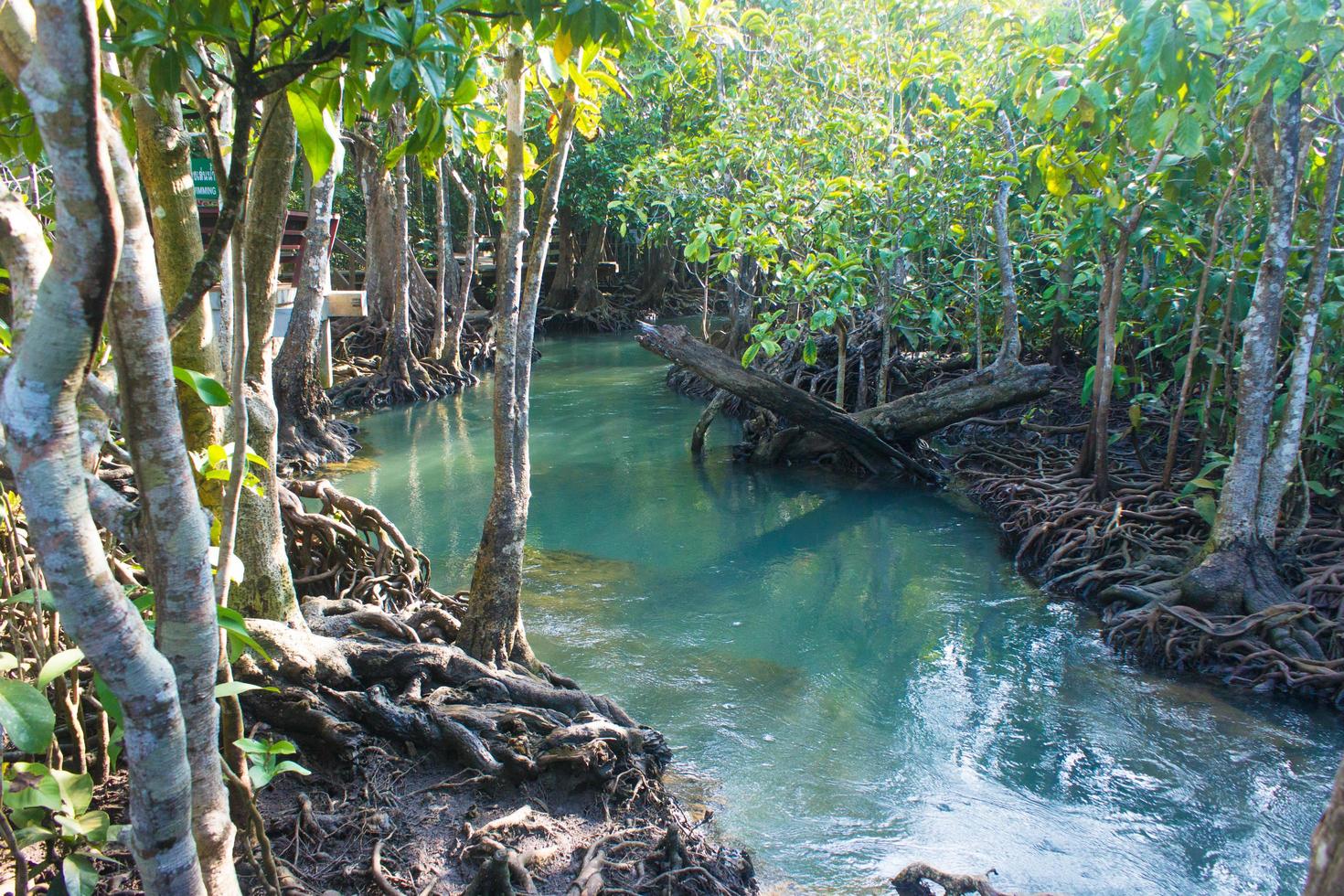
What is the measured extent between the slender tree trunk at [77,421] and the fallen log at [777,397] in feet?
27.5

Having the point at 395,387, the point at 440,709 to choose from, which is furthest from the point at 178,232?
the point at 395,387

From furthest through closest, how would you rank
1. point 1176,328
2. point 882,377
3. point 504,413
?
point 882,377 → point 1176,328 → point 504,413

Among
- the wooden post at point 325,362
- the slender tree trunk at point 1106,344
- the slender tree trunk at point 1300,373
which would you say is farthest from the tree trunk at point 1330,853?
the wooden post at point 325,362

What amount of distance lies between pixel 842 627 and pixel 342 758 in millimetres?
3805

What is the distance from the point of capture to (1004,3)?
8516 mm

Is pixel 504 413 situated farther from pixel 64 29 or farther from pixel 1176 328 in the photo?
pixel 1176 328

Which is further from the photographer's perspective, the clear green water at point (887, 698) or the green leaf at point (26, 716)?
the clear green water at point (887, 698)

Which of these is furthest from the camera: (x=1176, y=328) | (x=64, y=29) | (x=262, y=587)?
(x=1176, y=328)

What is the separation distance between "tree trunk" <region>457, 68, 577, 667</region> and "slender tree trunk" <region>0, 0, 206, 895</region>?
2.97 meters

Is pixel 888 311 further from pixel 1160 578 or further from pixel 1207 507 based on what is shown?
pixel 1160 578

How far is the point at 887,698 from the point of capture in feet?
18.2

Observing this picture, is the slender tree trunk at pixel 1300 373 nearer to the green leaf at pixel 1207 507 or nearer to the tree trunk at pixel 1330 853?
the green leaf at pixel 1207 507

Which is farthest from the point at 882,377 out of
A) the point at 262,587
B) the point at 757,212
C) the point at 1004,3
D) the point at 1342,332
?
the point at 262,587

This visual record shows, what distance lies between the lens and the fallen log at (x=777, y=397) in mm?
9891
